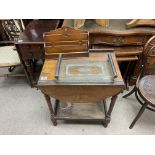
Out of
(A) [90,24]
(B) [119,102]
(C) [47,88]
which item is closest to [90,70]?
(C) [47,88]

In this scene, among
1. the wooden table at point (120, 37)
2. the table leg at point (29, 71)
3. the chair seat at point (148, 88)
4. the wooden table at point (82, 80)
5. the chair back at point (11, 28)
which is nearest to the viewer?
the wooden table at point (82, 80)

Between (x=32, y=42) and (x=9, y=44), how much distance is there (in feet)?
2.75

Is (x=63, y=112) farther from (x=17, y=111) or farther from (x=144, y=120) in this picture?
(x=144, y=120)

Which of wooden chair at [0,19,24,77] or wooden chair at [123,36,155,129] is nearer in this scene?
wooden chair at [123,36,155,129]

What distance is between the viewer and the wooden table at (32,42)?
1.77 meters

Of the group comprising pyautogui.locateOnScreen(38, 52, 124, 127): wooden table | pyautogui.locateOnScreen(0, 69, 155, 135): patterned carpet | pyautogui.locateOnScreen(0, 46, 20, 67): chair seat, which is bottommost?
pyautogui.locateOnScreen(0, 69, 155, 135): patterned carpet

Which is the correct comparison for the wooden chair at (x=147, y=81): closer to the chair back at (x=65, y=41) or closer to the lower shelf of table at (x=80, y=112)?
the lower shelf of table at (x=80, y=112)

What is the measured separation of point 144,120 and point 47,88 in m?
1.19

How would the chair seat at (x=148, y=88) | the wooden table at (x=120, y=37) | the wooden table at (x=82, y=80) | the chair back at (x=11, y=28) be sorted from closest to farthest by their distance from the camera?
1. the wooden table at (x=82, y=80)
2. the chair seat at (x=148, y=88)
3. the wooden table at (x=120, y=37)
4. the chair back at (x=11, y=28)

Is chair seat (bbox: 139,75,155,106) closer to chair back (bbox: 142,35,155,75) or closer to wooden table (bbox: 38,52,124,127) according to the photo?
chair back (bbox: 142,35,155,75)

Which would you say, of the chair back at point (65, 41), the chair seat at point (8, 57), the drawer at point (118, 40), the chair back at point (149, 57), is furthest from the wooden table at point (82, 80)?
the chair seat at point (8, 57)

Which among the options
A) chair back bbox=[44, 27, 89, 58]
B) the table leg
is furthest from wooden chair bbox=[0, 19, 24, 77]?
chair back bbox=[44, 27, 89, 58]

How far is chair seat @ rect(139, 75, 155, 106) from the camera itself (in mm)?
1482

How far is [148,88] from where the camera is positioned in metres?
1.58
